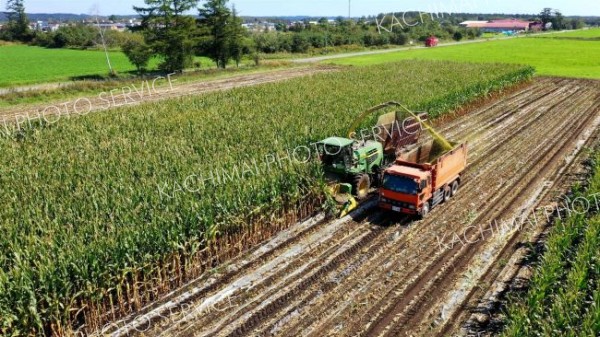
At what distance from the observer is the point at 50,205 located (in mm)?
13492

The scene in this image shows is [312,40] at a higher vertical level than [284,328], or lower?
higher

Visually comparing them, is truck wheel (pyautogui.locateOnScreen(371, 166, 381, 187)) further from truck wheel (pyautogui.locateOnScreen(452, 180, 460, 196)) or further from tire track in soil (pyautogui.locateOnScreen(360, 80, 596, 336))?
tire track in soil (pyautogui.locateOnScreen(360, 80, 596, 336))

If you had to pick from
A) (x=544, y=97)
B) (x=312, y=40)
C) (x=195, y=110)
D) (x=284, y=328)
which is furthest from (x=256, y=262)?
(x=312, y=40)

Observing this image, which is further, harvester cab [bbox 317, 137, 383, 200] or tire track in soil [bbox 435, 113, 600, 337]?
harvester cab [bbox 317, 137, 383, 200]

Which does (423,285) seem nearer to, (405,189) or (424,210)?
(405,189)

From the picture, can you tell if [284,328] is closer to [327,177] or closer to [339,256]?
[339,256]

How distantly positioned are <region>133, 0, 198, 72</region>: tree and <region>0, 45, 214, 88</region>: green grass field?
6.57 metres

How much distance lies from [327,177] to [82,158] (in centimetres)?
966

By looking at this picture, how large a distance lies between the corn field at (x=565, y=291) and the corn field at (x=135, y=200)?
25.3 feet

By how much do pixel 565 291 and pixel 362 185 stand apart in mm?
7866

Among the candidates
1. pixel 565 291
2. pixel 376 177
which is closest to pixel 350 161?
pixel 376 177

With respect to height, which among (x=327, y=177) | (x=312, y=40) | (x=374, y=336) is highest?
(x=312, y=40)

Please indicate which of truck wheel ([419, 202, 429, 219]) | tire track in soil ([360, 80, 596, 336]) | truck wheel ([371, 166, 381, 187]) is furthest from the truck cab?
truck wheel ([371, 166, 381, 187])

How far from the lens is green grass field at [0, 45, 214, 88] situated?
48219 mm
